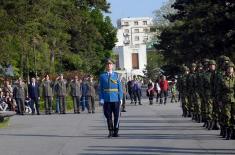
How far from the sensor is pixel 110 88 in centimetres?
1833

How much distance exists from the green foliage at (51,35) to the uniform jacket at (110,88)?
15682mm

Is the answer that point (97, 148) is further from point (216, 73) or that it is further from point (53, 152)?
point (216, 73)

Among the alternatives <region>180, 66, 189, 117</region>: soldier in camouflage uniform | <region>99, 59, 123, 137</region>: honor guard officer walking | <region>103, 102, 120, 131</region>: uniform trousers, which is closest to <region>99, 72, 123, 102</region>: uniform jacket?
<region>99, 59, 123, 137</region>: honor guard officer walking

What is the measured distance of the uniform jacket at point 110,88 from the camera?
1828cm

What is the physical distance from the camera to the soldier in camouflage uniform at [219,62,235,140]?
1622 cm

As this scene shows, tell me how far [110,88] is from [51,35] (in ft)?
128

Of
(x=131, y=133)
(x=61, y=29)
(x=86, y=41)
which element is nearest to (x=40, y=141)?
(x=131, y=133)

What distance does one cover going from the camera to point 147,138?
17.9m

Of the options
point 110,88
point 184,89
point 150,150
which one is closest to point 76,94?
point 184,89

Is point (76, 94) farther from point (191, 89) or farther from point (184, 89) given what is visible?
point (191, 89)

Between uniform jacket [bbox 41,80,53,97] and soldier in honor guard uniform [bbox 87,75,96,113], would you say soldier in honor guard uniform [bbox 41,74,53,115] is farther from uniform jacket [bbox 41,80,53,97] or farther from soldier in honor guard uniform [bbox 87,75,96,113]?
soldier in honor guard uniform [bbox 87,75,96,113]

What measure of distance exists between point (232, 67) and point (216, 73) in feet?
2.73

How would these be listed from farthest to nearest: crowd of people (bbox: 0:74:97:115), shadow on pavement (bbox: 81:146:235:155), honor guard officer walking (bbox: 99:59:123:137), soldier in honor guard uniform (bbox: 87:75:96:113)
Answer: crowd of people (bbox: 0:74:97:115)
soldier in honor guard uniform (bbox: 87:75:96:113)
honor guard officer walking (bbox: 99:59:123:137)
shadow on pavement (bbox: 81:146:235:155)

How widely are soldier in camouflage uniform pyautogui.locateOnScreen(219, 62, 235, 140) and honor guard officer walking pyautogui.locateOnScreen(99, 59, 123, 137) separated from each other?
293 centimetres
